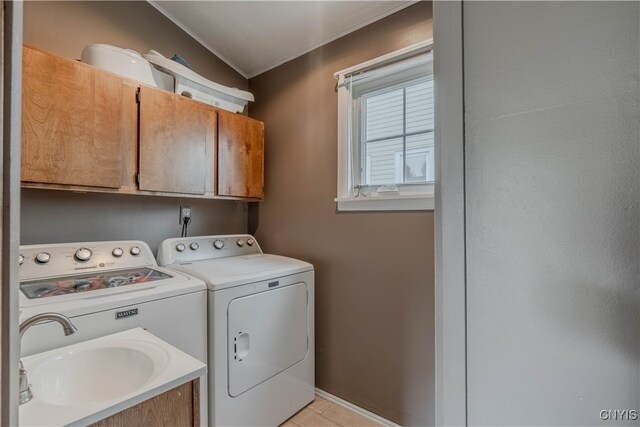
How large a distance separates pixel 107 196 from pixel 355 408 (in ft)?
6.67

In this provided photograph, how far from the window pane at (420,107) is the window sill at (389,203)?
41 centimetres

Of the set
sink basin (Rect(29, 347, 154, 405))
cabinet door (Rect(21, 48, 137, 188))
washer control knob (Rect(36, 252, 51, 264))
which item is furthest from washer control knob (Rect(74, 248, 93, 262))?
sink basin (Rect(29, 347, 154, 405))

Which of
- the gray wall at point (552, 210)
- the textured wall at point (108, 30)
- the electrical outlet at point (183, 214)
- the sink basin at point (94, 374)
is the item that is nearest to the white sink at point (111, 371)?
the sink basin at point (94, 374)

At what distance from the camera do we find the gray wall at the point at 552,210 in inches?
15.0

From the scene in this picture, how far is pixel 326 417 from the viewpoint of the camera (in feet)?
6.13

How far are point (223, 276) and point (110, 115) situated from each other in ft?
3.30

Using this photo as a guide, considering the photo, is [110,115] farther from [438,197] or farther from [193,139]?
[438,197]

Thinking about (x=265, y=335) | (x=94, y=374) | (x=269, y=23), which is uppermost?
(x=269, y=23)

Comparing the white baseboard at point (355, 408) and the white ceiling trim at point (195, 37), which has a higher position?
the white ceiling trim at point (195, 37)

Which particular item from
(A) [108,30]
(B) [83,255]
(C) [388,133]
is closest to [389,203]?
(C) [388,133]

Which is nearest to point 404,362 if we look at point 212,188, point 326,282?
point 326,282

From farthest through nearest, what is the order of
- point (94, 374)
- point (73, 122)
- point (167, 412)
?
point (73, 122)
point (94, 374)
point (167, 412)

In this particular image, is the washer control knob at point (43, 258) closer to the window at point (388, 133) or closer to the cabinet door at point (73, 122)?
the cabinet door at point (73, 122)

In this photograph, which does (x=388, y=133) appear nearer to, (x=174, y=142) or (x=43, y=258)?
(x=174, y=142)
